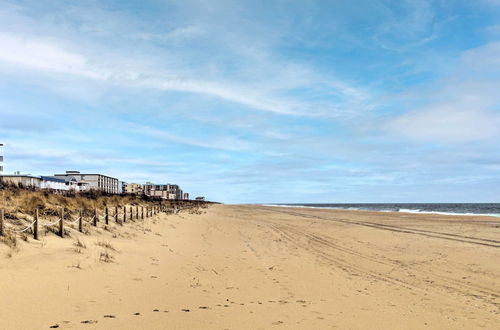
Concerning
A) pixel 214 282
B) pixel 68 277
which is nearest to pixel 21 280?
pixel 68 277

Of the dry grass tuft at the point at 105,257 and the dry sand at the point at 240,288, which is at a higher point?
the dry grass tuft at the point at 105,257

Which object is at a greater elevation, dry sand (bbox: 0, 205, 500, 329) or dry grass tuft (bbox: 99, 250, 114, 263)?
dry grass tuft (bbox: 99, 250, 114, 263)

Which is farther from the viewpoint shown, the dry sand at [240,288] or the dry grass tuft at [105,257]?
the dry grass tuft at [105,257]

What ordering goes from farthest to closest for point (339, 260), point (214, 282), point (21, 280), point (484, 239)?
point (484, 239)
point (339, 260)
point (214, 282)
point (21, 280)

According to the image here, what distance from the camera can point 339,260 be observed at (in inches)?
509

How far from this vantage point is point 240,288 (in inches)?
333

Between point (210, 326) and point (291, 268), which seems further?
point (291, 268)

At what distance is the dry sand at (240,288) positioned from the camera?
238 inches

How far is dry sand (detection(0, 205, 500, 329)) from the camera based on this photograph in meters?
6.04

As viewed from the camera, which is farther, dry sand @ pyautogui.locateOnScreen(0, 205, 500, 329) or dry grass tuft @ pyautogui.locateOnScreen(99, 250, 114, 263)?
dry grass tuft @ pyautogui.locateOnScreen(99, 250, 114, 263)

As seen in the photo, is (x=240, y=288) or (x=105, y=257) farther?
(x=105, y=257)

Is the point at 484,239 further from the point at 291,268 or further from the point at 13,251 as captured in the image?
the point at 13,251

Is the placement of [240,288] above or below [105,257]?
below

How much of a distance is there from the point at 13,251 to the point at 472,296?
11.2 metres
